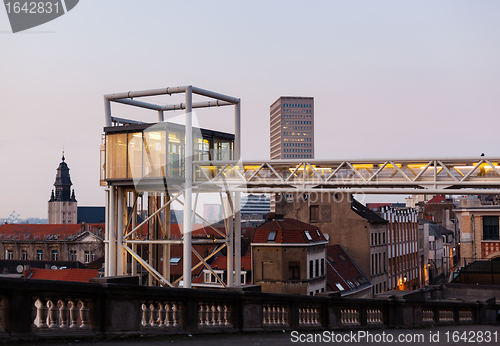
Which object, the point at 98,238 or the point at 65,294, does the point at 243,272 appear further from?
the point at 98,238

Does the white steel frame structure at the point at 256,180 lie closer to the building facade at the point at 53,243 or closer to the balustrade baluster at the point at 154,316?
the balustrade baluster at the point at 154,316

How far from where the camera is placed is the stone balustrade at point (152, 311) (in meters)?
8.18

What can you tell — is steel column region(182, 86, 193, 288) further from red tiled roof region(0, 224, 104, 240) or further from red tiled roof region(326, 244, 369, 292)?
red tiled roof region(0, 224, 104, 240)

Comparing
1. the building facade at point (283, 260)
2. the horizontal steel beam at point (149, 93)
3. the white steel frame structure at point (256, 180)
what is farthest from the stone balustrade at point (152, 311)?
the building facade at point (283, 260)

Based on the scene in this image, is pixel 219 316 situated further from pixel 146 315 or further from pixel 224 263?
pixel 224 263

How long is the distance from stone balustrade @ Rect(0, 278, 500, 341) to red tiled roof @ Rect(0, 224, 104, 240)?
123 meters

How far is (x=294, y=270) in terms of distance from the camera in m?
46.9

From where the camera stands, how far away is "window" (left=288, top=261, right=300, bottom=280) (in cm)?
4662

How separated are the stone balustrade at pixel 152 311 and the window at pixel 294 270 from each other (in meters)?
30.0

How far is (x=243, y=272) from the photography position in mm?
47938

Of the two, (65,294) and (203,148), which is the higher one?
(203,148)

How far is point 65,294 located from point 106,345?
1067 millimetres

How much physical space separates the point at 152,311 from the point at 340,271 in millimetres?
46838

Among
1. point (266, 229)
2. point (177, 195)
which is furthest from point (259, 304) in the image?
point (266, 229)
